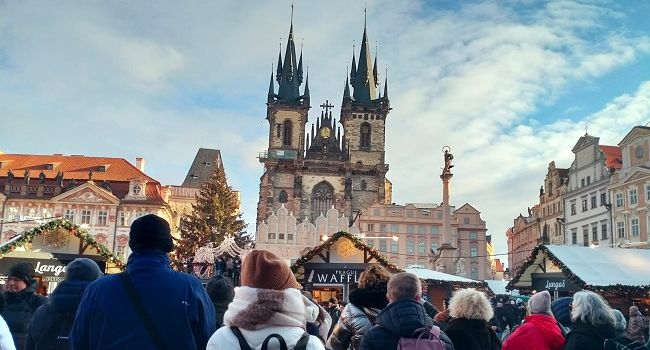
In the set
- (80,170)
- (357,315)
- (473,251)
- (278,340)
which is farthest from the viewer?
(473,251)

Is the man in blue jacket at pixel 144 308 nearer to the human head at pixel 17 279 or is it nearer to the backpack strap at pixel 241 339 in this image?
the backpack strap at pixel 241 339

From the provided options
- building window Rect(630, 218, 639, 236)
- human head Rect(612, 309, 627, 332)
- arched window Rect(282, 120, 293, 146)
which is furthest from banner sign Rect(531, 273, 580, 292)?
arched window Rect(282, 120, 293, 146)

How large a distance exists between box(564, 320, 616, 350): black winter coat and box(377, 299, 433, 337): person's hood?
1.61 m

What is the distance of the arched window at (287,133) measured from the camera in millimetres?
78250

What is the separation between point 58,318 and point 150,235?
4.78 ft

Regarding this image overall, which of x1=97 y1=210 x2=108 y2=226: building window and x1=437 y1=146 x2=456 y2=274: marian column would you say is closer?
x1=437 y1=146 x2=456 y2=274: marian column

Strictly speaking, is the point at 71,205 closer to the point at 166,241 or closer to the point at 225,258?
the point at 225,258

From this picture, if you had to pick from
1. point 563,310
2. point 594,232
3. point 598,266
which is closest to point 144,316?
point 563,310

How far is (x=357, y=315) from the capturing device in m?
4.15

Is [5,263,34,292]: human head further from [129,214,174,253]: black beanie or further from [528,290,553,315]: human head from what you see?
[528,290,553,315]: human head

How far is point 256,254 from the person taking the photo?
2.91 metres

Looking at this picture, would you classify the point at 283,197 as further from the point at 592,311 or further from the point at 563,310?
the point at 592,311

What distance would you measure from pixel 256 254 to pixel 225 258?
22170 millimetres

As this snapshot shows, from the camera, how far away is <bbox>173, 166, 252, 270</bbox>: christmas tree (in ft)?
132
